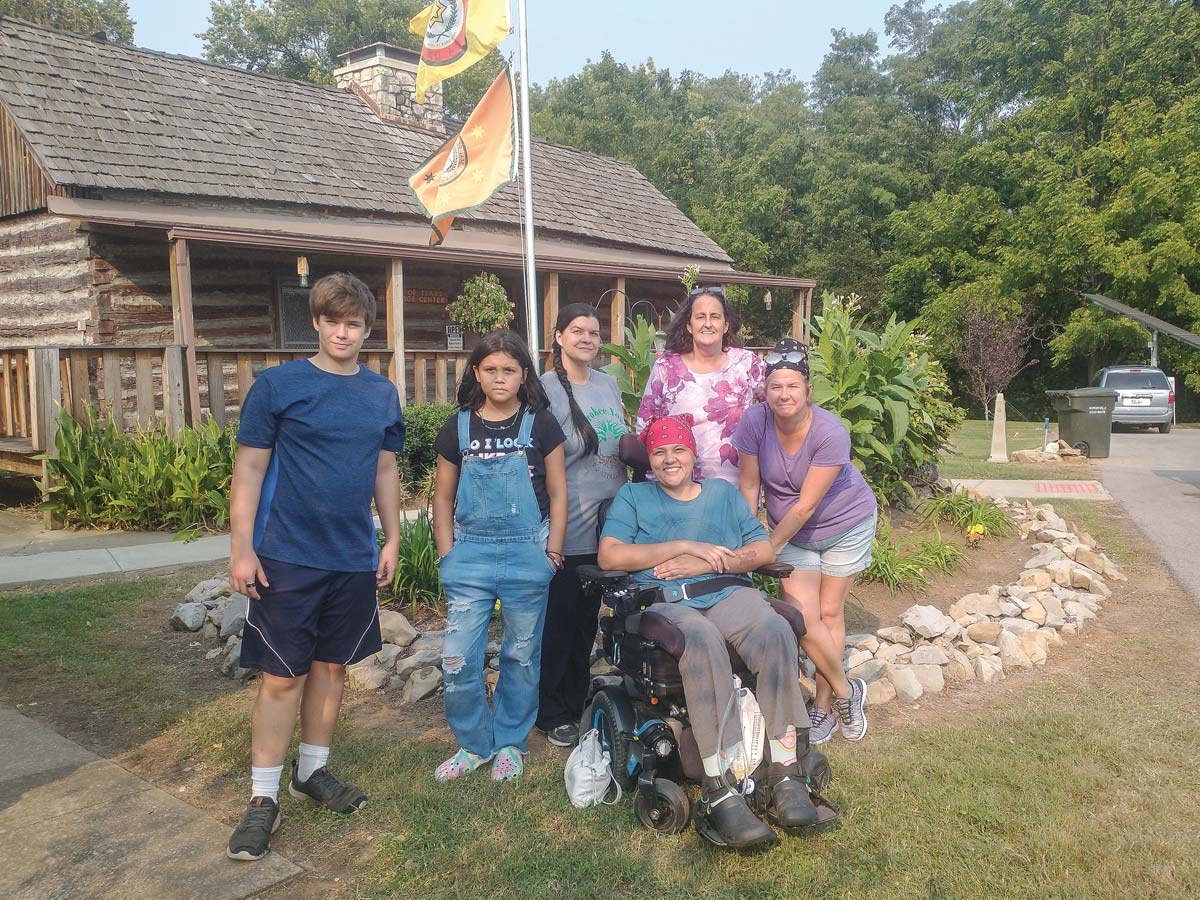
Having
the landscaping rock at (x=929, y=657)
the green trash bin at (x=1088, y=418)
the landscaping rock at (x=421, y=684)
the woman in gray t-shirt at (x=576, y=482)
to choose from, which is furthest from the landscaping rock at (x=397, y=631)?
the green trash bin at (x=1088, y=418)

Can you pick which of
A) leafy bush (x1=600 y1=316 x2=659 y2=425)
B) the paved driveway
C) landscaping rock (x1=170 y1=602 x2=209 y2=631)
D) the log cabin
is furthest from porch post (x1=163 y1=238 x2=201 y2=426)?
the paved driveway

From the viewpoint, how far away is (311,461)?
3215 mm

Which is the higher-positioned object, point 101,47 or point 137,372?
point 101,47

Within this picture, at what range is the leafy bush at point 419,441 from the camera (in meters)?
10.3

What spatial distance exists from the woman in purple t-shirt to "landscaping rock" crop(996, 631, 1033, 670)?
130 cm

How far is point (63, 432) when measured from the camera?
8438mm

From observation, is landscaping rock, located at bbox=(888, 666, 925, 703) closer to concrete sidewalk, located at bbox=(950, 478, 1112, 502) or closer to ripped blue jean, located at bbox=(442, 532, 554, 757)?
ripped blue jean, located at bbox=(442, 532, 554, 757)

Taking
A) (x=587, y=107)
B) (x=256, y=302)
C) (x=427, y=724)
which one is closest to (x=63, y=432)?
(x=256, y=302)

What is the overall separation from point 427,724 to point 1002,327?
22.0 m

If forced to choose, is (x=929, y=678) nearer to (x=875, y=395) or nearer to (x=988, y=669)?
(x=988, y=669)

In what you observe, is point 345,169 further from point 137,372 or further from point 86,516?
point 86,516

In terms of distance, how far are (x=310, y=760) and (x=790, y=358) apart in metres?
2.36

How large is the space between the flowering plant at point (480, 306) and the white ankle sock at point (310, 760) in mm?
11535

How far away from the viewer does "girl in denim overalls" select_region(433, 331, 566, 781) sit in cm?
358
